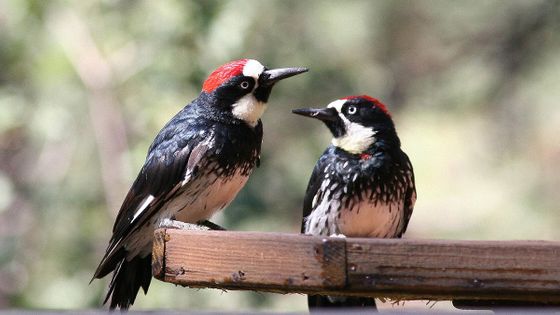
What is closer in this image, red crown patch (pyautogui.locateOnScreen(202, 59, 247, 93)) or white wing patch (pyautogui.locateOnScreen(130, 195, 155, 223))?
white wing patch (pyautogui.locateOnScreen(130, 195, 155, 223))

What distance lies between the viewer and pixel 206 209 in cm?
430

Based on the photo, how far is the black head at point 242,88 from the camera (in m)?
4.43

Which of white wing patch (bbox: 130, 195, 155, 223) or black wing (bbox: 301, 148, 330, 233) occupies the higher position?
black wing (bbox: 301, 148, 330, 233)

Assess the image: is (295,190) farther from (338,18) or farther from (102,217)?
(338,18)

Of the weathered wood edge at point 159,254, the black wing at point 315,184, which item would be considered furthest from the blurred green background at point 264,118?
the weathered wood edge at point 159,254

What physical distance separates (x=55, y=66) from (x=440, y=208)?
18.4ft

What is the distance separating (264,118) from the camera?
7.66m

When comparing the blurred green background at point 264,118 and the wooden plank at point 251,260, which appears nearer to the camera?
the wooden plank at point 251,260

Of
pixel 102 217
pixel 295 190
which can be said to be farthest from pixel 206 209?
pixel 295 190

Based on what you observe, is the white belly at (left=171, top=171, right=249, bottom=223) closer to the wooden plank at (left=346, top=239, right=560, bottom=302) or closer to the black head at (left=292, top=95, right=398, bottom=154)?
the black head at (left=292, top=95, right=398, bottom=154)

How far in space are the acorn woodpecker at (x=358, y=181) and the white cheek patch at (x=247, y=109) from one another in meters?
0.25

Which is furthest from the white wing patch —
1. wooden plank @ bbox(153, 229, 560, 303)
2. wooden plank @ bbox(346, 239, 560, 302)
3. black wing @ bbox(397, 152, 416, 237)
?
wooden plank @ bbox(346, 239, 560, 302)

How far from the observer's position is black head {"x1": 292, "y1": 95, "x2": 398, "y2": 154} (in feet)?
15.0

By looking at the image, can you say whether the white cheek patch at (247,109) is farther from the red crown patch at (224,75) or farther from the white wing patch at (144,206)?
the white wing patch at (144,206)
